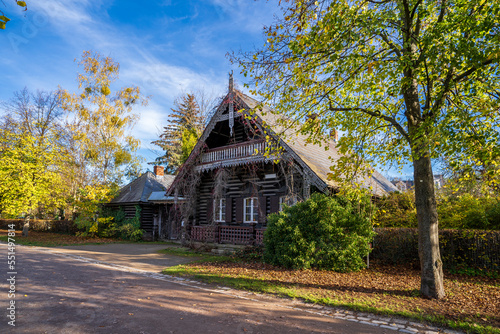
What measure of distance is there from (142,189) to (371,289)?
2221 cm

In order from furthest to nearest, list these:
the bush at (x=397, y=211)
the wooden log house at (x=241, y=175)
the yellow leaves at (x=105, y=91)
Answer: the yellow leaves at (x=105, y=91)
the wooden log house at (x=241, y=175)
the bush at (x=397, y=211)

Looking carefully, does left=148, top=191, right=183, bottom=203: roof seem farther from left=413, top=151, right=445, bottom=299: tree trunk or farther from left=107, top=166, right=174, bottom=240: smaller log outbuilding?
left=413, top=151, right=445, bottom=299: tree trunk

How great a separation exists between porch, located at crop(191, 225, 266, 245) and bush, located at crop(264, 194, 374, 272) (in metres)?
2.47

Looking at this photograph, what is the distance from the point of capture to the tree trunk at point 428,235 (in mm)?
7344

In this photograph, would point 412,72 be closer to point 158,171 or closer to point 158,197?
point 158,197

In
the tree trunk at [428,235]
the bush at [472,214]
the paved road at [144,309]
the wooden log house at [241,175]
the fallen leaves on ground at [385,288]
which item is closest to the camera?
the paved road at [144,309]

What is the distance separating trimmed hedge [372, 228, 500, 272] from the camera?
396 inches

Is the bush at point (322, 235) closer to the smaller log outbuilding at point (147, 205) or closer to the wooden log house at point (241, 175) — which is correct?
the wooden log house at point (241, 175)

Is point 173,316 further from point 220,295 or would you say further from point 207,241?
point 207,241

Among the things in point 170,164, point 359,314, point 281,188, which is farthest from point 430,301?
point 170,164

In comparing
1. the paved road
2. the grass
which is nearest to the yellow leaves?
the paved road

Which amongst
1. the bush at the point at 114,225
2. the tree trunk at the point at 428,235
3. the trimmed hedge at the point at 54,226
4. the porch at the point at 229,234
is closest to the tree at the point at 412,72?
the tree trunk at the point at 428,235

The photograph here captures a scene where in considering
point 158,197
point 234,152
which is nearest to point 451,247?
point 234,152

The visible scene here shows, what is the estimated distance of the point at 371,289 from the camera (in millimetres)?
8281
